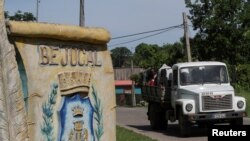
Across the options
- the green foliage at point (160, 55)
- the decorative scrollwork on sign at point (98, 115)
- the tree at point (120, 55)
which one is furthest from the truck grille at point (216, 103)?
the tree at point (120, 55)

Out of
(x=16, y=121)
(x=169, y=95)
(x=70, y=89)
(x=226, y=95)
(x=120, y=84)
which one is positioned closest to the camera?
(x=16, y=121)

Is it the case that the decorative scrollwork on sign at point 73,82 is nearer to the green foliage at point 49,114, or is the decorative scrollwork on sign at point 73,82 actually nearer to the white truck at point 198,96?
the green foliage at point 49,114

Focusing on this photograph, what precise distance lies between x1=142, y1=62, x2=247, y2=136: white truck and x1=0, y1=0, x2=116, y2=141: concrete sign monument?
11.2 meters

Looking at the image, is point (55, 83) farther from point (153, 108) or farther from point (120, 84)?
point (120, 84)

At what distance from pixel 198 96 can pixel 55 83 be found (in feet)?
40.2

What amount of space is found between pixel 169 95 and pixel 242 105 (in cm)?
273

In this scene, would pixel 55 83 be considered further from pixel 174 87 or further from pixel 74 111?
pixel 174 87

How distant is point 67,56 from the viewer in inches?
270

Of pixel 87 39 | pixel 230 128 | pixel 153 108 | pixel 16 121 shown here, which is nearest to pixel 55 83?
pixel 87 39

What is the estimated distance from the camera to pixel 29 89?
6.38m

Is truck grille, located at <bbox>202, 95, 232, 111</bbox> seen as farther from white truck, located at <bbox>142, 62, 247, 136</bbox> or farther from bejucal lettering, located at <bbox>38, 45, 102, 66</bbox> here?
bejucal lettering, located at <bbox>38, 45, 102, 66</bbox>

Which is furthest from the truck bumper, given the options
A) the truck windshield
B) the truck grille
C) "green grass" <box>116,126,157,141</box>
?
"green grass" <box>116,126,157,141</box>

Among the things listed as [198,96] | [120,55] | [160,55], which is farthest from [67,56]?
[120,55]

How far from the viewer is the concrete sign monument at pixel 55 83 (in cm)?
560
